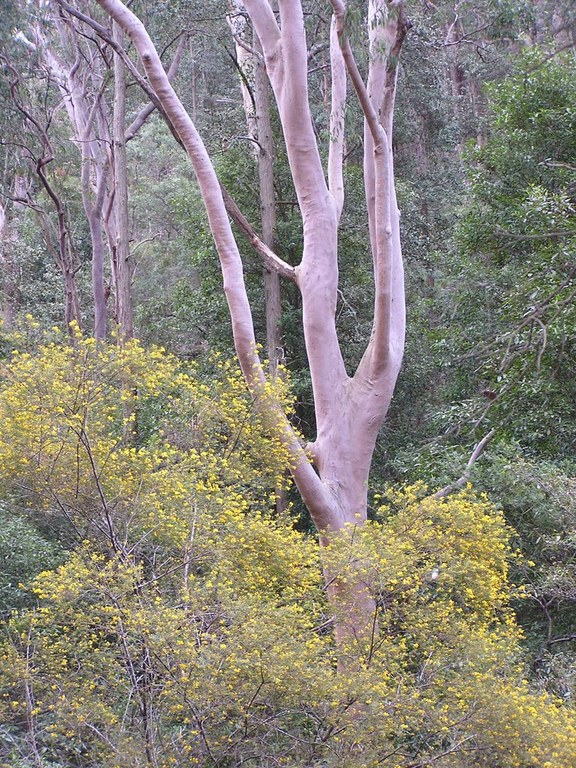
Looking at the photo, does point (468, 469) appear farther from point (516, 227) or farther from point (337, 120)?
point (516, 227)


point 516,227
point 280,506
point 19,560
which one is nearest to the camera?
point 19,560

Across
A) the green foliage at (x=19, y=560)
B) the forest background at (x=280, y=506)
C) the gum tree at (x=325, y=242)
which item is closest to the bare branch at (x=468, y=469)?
the forest background at (x=280, y=506)

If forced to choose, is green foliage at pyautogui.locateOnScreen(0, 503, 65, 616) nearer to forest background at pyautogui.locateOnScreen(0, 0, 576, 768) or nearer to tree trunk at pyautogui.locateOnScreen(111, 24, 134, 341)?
forest background at pyautogui.locateOnScreen(0, 0, 576, 768)

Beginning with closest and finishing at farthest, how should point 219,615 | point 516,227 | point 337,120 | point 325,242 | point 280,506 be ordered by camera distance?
point 219,615 < point 325,242 < point 337,120 < point 280,506 < point 516,227

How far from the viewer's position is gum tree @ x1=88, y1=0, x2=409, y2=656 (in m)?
8.52

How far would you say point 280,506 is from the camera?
37.7 feet

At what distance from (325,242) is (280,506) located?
3.62 m

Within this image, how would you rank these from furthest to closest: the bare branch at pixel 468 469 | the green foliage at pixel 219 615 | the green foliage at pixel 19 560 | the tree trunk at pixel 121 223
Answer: the tree trunk at pixel 121 223 < the bare branch at pixel 468 469 < the green foliage at pixel 19 560 < the green foliage at pixel 219 615

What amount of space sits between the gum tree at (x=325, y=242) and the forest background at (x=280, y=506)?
16.7 inches

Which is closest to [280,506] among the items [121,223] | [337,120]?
[121,223]

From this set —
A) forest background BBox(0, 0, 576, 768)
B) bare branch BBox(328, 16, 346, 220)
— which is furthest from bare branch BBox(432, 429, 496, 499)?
bare branch BBox(328, 16, 346, 220)

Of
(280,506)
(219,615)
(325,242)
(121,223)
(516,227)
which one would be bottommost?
(280,506)

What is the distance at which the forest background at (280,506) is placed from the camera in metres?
5.78

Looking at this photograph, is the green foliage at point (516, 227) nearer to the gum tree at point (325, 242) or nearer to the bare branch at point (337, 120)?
the gum tree at point (325, 242)
